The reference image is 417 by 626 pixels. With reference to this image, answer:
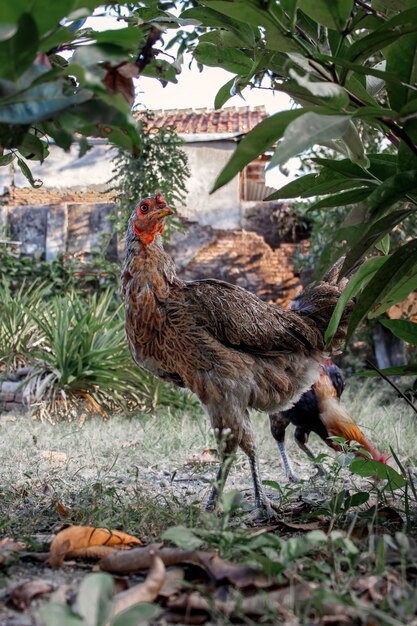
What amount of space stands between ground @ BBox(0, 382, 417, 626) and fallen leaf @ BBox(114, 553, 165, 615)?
16 centimetres

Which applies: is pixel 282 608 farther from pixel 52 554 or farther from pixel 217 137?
pixel 217 137

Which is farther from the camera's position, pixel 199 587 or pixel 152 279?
pixel 152 279

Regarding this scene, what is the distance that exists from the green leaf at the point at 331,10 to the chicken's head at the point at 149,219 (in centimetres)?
193

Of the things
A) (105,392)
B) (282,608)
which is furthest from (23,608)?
(105,392)

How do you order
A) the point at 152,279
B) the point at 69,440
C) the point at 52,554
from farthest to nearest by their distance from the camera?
the point at 69,440, the point at 152,279, the point at 52,554

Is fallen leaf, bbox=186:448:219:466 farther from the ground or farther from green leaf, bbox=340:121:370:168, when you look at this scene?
green leaf, bbox=340:121:370:168

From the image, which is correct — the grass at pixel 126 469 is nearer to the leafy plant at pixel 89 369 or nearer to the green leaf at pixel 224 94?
the leafy plant at pixel 89 369

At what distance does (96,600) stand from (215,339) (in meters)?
2.14

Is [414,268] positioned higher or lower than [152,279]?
higher

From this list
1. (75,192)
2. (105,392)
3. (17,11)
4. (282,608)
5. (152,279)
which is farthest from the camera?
(75,192)

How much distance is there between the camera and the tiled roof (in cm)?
Result: 1576

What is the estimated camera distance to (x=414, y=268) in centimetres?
191

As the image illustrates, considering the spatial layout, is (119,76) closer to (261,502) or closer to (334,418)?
(261,502)

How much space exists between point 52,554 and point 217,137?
13.1 m
